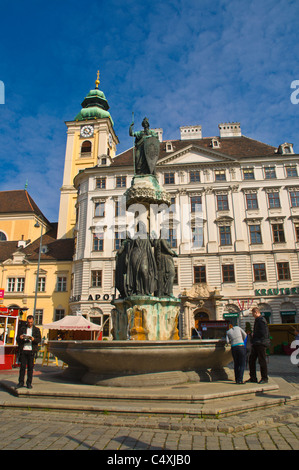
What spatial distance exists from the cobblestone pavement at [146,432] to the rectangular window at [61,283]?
103ft

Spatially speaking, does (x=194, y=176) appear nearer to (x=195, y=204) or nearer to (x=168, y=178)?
(x=168, y=178)

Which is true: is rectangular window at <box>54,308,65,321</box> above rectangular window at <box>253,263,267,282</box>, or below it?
below

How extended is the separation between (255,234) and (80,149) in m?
26.9

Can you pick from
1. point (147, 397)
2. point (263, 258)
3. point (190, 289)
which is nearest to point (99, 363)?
point (147, 397)

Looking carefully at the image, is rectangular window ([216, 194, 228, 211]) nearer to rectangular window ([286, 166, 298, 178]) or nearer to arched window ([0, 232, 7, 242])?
rectangular window ([286, 166, 298, 178])

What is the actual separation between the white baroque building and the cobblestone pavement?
25171 millimetres

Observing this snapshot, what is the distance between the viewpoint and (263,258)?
3167 centimetres

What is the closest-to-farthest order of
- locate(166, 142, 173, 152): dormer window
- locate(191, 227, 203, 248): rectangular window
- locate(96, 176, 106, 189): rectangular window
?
locate(191, 227, 203, 248): rectangular window, locate(96, 176, 106, 189): rectangular window, locate(166, 142, 173, 152): dormer window

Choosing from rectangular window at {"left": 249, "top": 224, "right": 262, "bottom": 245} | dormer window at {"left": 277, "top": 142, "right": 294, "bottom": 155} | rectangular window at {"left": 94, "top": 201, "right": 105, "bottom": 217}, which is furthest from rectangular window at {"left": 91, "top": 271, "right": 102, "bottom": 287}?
dormer window at {"left": 277, "top": 142, "right": 294, "bottom": 155}

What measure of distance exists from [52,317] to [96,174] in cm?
1554

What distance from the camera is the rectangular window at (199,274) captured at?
31.7 metres

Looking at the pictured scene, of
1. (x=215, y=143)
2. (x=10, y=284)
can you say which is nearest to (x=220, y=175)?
(x=215, y=143)

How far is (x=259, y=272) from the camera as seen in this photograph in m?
31.4

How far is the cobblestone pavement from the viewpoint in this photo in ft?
13.4
